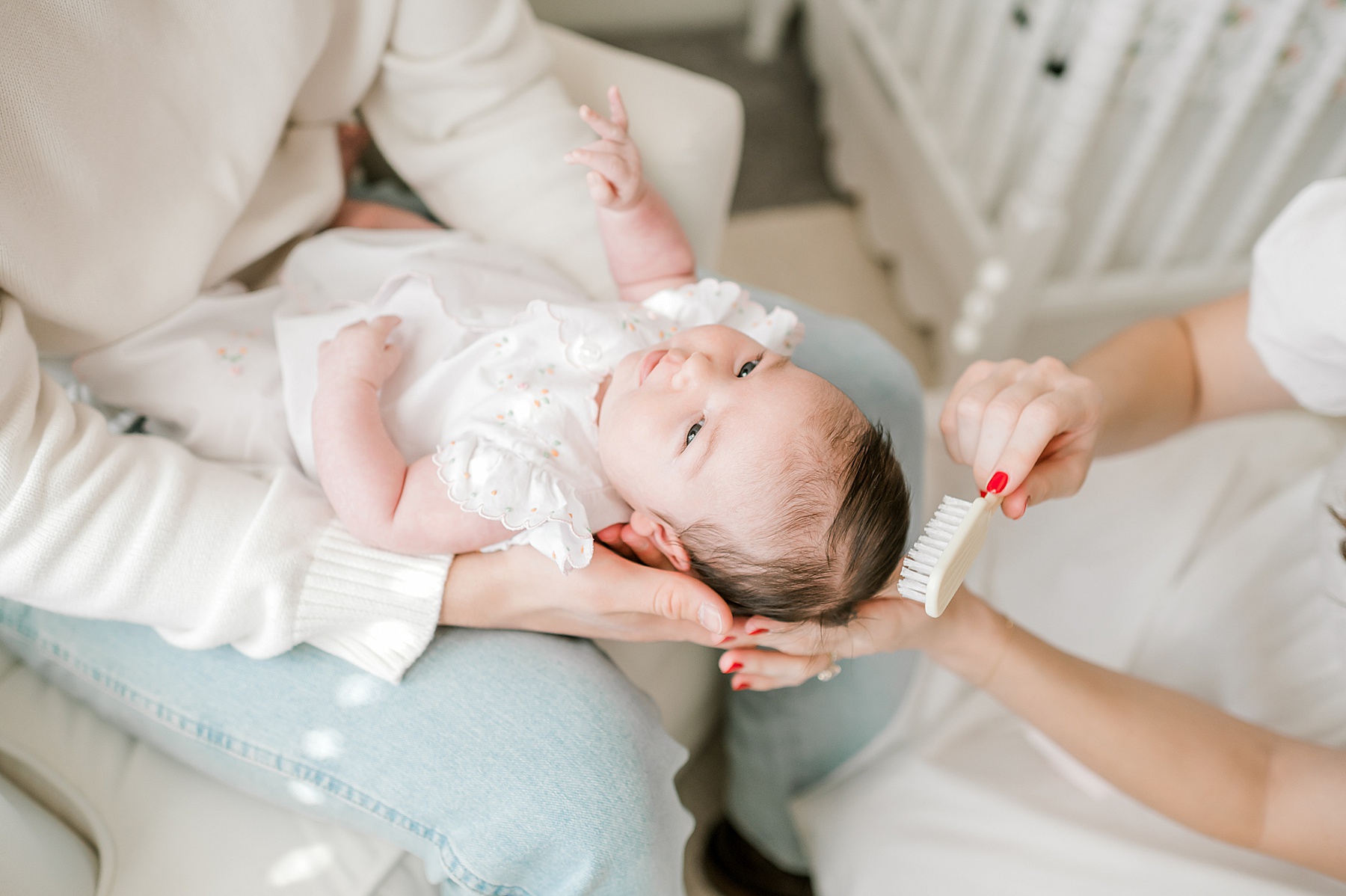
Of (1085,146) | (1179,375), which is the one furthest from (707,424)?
(1085,146)

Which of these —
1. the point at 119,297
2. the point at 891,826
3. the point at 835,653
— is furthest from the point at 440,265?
the point at 891,826

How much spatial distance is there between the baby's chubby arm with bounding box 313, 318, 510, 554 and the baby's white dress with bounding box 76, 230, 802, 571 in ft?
0.13

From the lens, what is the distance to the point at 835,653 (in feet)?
2.93

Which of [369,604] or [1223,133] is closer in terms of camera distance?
[369,604]

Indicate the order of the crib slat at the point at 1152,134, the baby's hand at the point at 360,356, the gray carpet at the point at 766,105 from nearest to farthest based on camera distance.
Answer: the baby's hand at the point at 360,356 → the crib slat at the point at 1152,134 → the gray carpet at the point at 766,105

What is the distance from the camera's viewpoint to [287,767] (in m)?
0.82

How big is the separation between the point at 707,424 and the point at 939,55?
1.27 m

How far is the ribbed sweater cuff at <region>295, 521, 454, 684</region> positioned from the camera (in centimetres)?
81

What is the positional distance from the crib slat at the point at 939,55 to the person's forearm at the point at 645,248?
944mm

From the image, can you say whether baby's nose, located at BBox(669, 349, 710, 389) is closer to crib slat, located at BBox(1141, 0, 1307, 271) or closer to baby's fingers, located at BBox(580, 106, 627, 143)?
baby's fingers, located at BBox(580, 106, 627, 143)

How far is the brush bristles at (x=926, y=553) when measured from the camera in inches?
27.4

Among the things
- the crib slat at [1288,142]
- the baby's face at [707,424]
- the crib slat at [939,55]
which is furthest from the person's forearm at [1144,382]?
the crib slat at [939,55]

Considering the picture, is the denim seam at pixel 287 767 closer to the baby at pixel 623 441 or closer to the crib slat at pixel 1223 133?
the baby at pixel 623 441

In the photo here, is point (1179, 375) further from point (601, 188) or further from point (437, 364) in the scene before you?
point (437, 364)
